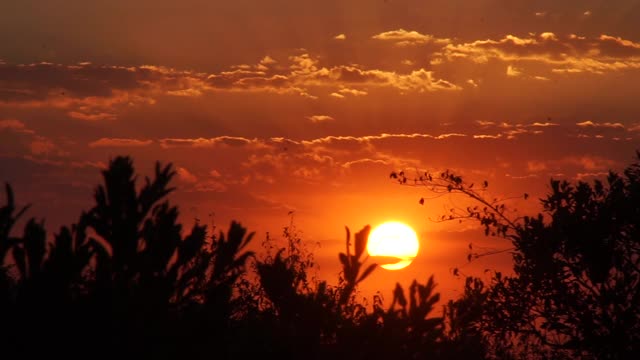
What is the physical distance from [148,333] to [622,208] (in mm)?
13781

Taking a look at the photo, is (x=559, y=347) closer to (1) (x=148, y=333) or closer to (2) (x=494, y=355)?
(2) (x=494, y=355)

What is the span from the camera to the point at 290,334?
5.16 metres

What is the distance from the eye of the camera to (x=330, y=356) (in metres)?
5.20

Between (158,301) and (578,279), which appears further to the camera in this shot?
(578,279)

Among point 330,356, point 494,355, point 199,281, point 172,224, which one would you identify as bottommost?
point 494,355

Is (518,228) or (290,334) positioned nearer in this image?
(290,334)

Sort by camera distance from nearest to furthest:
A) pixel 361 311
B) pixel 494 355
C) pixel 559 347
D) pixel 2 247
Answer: pixel 2 247
pixel 361 311
pixel 494 355
pixel 559 347

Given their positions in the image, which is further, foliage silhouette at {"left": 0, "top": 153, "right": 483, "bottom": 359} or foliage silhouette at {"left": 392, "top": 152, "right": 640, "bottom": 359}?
foliage silhouette at {"left": 392, "top": 152, "right": 640, "bottom": 359}

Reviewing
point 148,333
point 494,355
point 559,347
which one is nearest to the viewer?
point 148,333

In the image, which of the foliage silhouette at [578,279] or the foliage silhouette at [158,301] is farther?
the foliage silhouette at [578,279]

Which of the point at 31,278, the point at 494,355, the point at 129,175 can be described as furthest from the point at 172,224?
the point at 494,355

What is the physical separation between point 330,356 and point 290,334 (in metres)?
0.27

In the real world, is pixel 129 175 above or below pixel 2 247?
above

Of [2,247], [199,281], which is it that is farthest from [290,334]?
[2,247]
